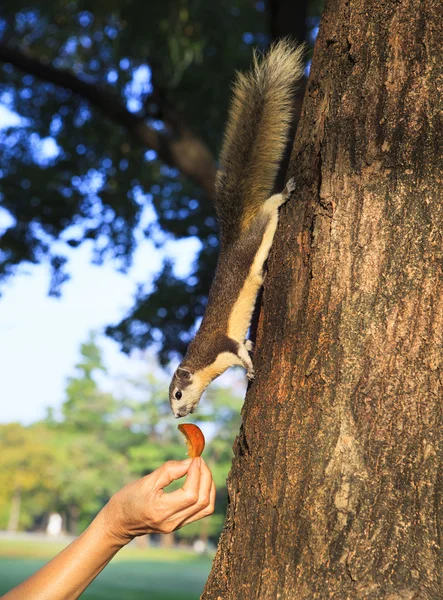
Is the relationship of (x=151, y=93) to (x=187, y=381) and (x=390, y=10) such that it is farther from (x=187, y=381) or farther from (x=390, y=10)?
(x=390, y=10)

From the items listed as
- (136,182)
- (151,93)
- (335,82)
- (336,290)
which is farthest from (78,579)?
(136,182)

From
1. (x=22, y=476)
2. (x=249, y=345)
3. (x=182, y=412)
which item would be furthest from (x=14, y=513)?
(x=249, y=345)

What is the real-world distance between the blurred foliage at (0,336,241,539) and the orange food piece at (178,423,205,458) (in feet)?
44.1

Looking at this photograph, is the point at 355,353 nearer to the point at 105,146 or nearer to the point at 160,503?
the point at 160,503

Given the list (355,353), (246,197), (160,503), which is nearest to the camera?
(355,353)

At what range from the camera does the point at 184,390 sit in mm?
2283

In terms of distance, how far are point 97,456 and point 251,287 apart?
1592 centimetres

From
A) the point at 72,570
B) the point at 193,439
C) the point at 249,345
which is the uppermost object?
the point at 249,345

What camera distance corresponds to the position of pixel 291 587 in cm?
111

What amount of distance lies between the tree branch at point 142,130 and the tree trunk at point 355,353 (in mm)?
3786

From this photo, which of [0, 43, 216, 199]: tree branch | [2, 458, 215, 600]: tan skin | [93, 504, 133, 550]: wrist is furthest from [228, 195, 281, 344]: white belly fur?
[0, 43, 216, 199]: tree branch

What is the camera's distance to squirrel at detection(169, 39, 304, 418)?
184 cm

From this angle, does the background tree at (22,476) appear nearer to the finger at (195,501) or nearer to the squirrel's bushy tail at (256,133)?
the squirrel's bushy tail at (256,133)

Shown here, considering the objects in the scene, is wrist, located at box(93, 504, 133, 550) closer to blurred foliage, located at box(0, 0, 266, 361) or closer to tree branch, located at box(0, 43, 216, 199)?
tree branch, located at box(0, 43, 216, 199)
